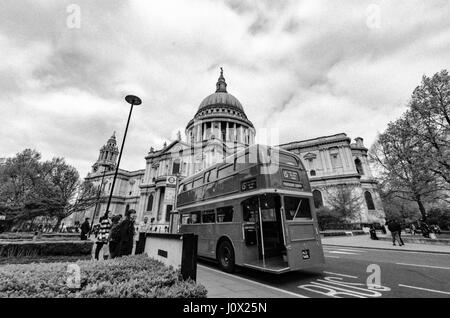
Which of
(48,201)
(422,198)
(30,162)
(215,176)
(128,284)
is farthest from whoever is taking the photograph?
(30,162)

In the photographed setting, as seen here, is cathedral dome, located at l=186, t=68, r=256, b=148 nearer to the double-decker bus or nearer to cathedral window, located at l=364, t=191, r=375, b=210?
cathedral window, located at l=364, t=191, r=375, b=210

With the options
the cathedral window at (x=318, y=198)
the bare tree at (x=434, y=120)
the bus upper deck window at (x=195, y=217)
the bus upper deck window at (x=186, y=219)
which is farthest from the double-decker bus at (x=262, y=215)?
the cathedral window at (x=318, y=198)

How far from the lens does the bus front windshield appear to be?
21.7 ft

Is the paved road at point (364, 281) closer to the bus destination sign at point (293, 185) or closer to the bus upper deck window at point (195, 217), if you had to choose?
the bus destination sign at point (293, 185)

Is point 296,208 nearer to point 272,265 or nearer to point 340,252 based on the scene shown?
point 272,265

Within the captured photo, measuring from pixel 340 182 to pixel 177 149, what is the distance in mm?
36147

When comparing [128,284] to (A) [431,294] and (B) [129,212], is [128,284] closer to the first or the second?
(B) [129,212]

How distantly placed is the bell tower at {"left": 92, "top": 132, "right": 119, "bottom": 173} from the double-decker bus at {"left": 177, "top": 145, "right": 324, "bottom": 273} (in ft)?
241

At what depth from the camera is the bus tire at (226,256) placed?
7477mm

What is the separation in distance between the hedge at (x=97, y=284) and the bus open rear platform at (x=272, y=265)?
314cm

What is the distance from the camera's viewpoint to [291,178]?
23.7 ft

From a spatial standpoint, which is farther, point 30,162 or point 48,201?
point 30,162
